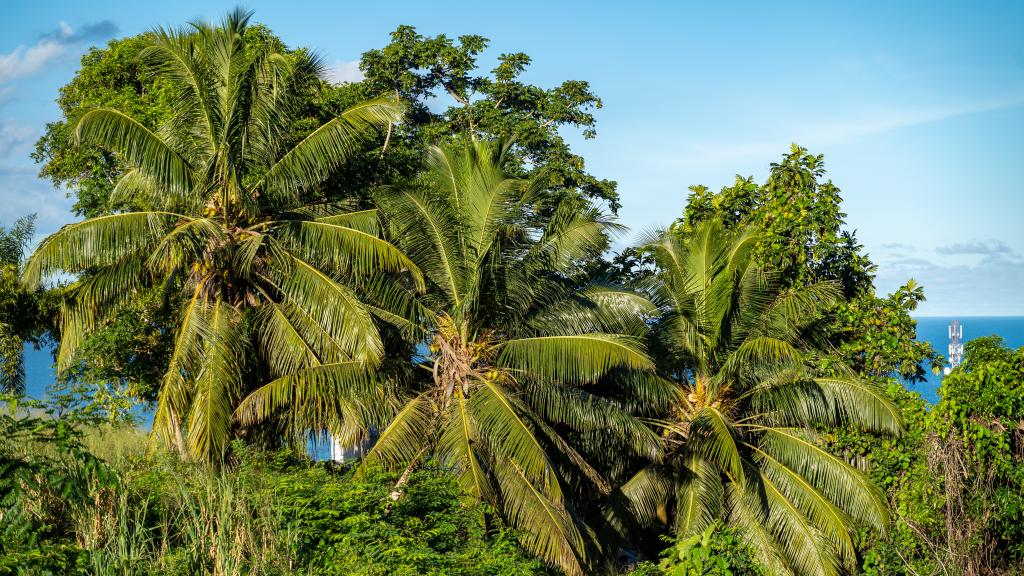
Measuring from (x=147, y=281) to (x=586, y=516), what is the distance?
7986mm

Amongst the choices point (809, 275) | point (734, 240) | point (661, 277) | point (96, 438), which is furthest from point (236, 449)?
point (809, 275)

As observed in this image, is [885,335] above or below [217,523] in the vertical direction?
above

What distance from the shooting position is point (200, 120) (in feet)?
46.7

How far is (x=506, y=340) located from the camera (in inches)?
575

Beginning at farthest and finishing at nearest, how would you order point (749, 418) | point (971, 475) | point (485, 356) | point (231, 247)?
point (749, 418)
point (485, 356)
point (231, 247)
point (971, 475)

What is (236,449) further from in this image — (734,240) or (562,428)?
(734,240)

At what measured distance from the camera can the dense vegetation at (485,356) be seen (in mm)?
→ 12508

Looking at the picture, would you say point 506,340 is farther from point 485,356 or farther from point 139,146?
point 139,146

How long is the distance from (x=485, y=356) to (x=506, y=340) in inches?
18.6

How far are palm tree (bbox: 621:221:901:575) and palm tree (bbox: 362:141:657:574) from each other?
1.03 m

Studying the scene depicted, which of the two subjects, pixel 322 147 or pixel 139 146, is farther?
pixel 322 147

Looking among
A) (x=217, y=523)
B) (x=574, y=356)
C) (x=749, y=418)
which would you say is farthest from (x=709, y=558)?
(x=749, y=418)

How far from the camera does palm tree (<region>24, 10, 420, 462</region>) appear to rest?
12.9m

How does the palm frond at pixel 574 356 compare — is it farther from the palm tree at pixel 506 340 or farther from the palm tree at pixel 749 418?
the palm tree at pixel 749 418
